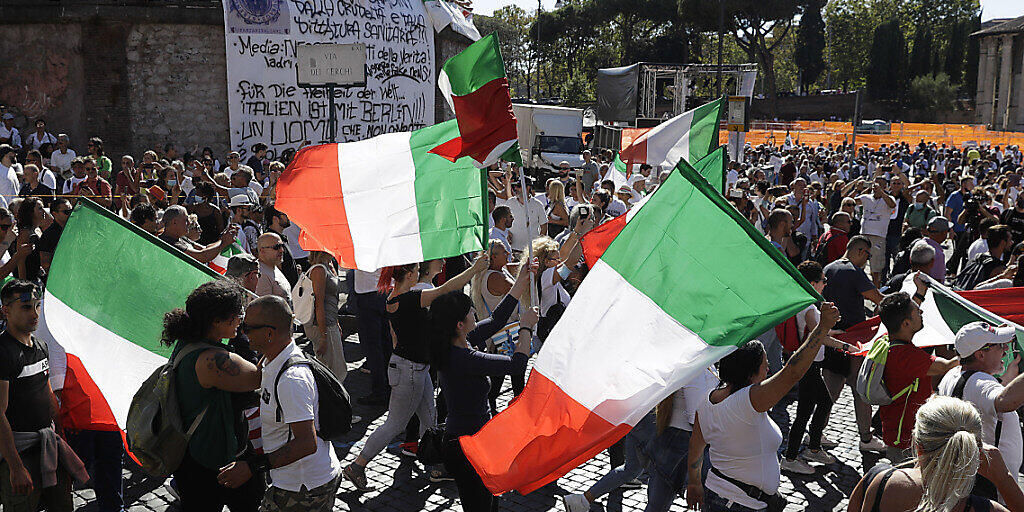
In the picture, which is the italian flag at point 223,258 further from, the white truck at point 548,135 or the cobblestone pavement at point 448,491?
the white truck at point 548,135

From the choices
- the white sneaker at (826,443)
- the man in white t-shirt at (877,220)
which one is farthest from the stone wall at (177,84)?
Answer: the white sneaker at (826,443)

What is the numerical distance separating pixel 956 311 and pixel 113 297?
4583 mm

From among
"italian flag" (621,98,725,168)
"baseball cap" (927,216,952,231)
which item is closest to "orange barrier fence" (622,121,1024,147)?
"italian flag" (621,98,725,168)

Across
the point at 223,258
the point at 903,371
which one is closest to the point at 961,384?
the point at 903,371

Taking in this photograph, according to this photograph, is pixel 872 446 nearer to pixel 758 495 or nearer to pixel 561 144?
pixel 758 495

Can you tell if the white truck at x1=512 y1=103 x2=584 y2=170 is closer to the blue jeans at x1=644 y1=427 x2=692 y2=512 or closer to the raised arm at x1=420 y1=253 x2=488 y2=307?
the raised arm at x1=420 y1=253 x2=488 y2=307

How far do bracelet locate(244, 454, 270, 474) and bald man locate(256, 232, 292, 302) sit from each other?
10.2 ft

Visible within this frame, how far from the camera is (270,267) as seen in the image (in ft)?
22.7

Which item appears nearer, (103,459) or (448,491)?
(103,459)

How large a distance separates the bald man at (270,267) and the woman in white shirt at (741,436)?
3.79m

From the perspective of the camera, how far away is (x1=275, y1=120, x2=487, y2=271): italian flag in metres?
6.48

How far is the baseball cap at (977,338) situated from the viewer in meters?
4.07

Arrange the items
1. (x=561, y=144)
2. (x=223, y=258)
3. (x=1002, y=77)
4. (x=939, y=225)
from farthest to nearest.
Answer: (x=1002, y=77) < (x=561, y=144) < (x=939, y=225) < (x=223, y=258)

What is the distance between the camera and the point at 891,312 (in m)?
4.98
